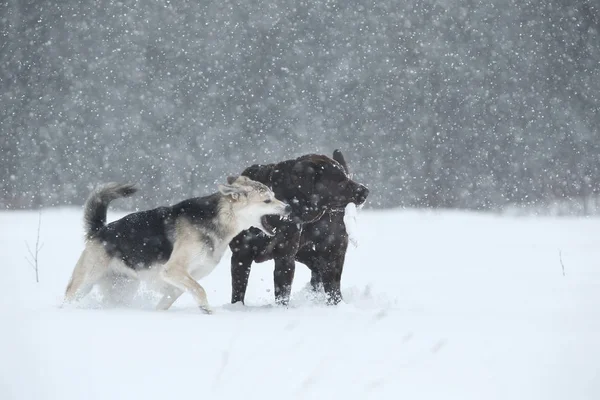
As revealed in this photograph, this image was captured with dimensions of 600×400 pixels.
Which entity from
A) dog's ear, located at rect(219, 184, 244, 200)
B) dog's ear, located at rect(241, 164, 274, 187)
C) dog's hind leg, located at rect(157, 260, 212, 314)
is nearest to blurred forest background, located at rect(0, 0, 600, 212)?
dog's ear, located at rect(241, 164, 274, 187)

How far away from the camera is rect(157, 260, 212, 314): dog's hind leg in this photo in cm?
557

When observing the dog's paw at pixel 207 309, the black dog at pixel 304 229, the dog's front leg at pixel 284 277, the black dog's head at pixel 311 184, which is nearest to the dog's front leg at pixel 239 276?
the black dog at pixel 304 229

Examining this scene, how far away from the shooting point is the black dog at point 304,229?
6.45 meters

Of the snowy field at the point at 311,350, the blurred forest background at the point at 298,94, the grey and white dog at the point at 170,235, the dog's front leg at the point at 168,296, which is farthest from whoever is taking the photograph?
the blurred forest background at the point at 298,94

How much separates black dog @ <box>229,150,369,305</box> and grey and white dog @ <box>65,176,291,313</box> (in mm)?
376

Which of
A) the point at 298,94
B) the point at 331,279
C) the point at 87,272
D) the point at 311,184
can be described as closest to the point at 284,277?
the point at 331,279

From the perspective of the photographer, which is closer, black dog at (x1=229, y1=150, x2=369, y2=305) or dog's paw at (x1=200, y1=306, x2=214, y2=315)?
dog's paw at (x1=200, y1=306, x2=214, y2=315)

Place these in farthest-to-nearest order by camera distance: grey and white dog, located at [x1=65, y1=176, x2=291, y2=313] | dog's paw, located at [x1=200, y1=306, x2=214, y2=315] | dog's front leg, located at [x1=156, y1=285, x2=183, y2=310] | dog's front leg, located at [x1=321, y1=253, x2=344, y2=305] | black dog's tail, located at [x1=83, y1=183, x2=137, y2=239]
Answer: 1. dog's front leg, located at [x1=321, y1=253, x2=344, y2=305]
2. black dog's tail, located at [x1=83, y1=183, x2=137, y2=239]
3. dog's front leg, located at [x1=156, y1=285, x2=183, y2=310]
4. grey and white dog, located at [x1=65, y1=176, x2=291, y2=313]
5. dog's paw, located at [x1=200, y1=306, x2=214, y2=315]

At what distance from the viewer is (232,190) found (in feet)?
19.8

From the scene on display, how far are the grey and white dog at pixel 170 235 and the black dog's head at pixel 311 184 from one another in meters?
0.63

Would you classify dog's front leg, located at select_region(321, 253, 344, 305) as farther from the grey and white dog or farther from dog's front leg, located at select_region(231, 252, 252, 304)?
the grey and white dog

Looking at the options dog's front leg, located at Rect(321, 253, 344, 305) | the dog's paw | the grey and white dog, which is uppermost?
the grey and white dog

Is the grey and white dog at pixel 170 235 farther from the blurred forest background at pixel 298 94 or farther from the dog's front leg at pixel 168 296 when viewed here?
the blurred forest background at pixel 298 94

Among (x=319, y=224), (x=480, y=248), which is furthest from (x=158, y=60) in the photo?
(x=319, y=224)
